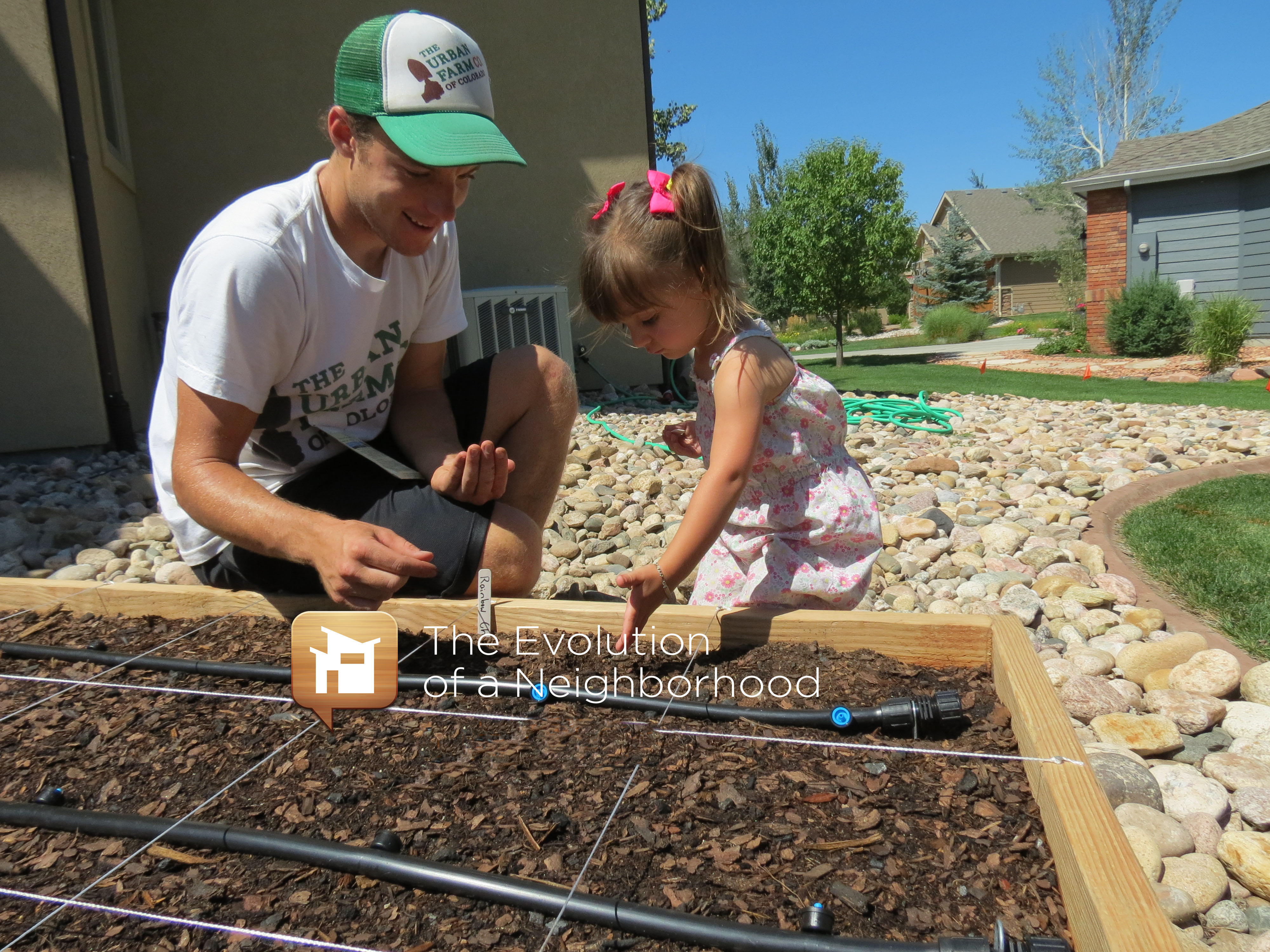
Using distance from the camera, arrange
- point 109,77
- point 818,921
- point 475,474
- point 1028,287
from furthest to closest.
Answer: point 1028,287, point 109,77, point 475,474, point 818,921

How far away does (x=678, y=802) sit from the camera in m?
1.11

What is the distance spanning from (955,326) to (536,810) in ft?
82.7

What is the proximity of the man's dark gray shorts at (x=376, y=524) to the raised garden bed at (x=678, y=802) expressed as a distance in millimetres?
264

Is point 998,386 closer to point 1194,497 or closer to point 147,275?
point 1194,497

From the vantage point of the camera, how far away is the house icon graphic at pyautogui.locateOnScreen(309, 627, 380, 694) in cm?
A: 123

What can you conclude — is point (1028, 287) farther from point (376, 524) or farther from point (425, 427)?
point (376, 524)

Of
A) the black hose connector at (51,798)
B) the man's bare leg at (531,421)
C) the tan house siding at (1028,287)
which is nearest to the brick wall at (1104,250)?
the man's bare leg at (531,421)

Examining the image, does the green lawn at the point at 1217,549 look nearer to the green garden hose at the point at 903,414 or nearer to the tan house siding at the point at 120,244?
the green garden hose at the point at 903,414

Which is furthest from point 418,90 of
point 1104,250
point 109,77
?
point 1104,250

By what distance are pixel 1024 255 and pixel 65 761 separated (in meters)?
36.9

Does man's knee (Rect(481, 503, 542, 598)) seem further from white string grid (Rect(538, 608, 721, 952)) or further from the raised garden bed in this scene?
white string grid (Rect(538, 608, 721, 952))

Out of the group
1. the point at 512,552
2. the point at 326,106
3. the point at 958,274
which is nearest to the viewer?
the point at 512,552

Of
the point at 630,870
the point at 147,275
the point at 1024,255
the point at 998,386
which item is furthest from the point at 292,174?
the point at 1024,255

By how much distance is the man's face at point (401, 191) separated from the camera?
5.16 ft
